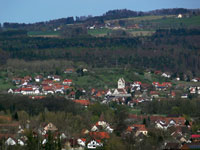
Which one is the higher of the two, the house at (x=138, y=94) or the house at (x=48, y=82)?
the house at (x=48, y=82)

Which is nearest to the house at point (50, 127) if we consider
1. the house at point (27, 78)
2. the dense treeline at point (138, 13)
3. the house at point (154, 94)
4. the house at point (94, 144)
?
the house at point (94, 144)

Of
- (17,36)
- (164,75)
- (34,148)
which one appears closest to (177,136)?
(34,148)

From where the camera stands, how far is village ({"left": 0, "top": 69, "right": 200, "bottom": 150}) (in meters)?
52.9

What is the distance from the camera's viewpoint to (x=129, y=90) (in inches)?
3743

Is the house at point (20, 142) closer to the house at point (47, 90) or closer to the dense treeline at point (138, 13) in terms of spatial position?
the house at point (47, 90)

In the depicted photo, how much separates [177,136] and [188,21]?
96317mm

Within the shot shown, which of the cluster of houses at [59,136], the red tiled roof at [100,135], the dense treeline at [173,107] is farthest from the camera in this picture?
the dense treeline at [173,107]

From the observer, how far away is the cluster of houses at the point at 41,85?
300 ft

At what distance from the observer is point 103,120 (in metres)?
64.9

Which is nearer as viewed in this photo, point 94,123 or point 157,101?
point 94,123

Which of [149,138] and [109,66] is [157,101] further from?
[109,66]

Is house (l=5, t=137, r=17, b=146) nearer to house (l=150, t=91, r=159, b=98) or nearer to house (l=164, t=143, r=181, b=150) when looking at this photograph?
house (l=164, t=143, r=181, b=150)

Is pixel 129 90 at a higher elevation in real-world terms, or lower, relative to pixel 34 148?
lower

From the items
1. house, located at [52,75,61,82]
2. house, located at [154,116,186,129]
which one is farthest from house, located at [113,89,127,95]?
house, located at [154,116,186,129]
